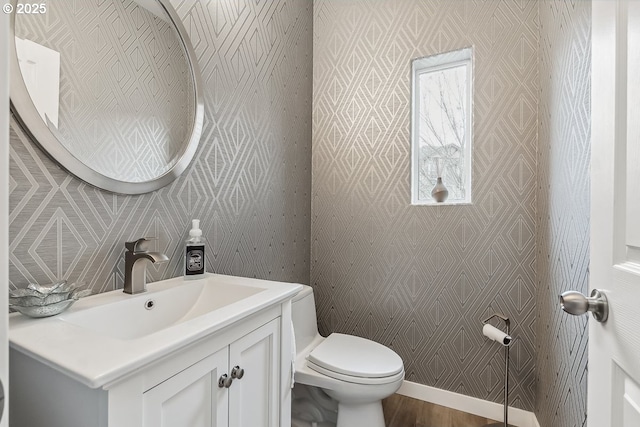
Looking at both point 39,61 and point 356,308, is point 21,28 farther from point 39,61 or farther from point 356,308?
point 356,308

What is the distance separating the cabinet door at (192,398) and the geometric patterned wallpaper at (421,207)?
1.39 metres

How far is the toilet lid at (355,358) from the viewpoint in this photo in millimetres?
1370

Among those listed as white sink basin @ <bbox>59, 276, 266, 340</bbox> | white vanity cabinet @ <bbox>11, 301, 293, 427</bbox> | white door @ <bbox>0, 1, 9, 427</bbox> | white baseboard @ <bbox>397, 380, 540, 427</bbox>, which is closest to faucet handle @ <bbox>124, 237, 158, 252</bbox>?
white sink basin @ <bbox>59, 276, 266, 340</bbox>

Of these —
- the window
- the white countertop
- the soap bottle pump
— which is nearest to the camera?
the white countertop

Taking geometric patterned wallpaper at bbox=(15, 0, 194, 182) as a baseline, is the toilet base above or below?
below

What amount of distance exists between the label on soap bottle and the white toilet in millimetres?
592

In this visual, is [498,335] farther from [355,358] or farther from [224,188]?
[224,188]

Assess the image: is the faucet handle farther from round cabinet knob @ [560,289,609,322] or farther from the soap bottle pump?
round cabinet knob @ [560,289,609,322]

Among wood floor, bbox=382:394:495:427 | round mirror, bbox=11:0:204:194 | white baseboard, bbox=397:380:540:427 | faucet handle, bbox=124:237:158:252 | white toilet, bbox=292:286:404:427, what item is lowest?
wood floor, bbox=382:394:495:427

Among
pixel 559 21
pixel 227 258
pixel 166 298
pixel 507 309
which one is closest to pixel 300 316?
pixel 227 258


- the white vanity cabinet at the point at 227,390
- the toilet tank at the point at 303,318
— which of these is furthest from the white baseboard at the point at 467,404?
the white vanity cabinet at the point at 227,390

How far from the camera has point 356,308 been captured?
206 cm

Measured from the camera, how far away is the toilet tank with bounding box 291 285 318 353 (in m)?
1.60

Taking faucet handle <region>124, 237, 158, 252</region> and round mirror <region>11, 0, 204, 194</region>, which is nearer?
round mirror <region>11, 0, 204, 194</region>
